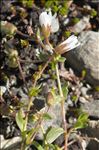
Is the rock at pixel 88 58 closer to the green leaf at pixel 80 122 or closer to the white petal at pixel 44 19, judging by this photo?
the green leaf at pixel 80 122

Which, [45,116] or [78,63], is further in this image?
[78,63]

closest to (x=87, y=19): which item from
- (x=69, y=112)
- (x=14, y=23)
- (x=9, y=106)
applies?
(x=14, y=23)

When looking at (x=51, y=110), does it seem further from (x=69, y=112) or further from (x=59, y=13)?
(x=59, y=13)

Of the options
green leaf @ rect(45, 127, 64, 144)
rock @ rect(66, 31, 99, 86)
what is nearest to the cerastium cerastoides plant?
green leaf @ rect(45, 127, 64, 144)

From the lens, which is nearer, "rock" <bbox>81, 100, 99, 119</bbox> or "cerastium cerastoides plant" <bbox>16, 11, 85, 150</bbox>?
"cerastium cerastoides plant" <bbox>16, 11, 85, 150</bbox>

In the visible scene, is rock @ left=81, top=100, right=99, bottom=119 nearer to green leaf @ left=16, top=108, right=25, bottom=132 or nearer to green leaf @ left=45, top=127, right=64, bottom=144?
green leaf @ left=45, top=127, right=64, bottom=144

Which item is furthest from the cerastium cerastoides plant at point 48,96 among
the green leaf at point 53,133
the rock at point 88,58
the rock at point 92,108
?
the rock at point 88,58
